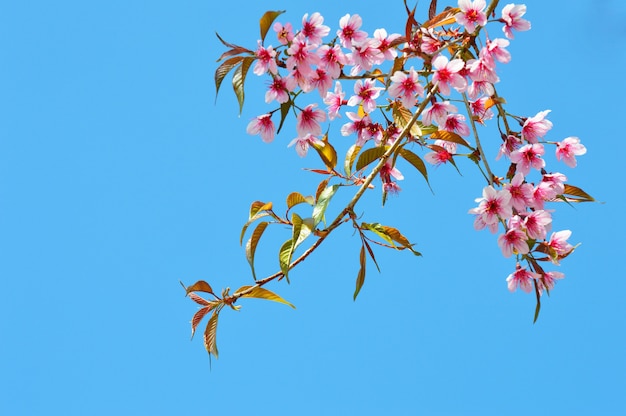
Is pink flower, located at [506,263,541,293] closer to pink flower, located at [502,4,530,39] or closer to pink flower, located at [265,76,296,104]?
pink flower, located at [502,4,530,39]

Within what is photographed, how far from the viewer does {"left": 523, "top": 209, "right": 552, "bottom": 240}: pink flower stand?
1200 millimetres

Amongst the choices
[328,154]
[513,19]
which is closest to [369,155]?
[328,154]

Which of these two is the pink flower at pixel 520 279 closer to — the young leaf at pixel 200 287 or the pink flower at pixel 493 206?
the pink flower at pixel 493 206

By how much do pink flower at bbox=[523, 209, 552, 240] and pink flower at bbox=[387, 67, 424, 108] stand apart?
0.94ft

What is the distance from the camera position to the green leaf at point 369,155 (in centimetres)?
120

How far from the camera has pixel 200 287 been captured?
1.17 m

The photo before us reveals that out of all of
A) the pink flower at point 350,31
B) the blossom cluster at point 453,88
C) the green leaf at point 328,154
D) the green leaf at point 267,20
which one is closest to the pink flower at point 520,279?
the blossom cluster at point 453,88

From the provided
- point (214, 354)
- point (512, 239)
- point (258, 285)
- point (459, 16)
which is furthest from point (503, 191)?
point (214, 354)

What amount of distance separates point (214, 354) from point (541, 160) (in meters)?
0.66

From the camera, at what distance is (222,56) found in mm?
1160

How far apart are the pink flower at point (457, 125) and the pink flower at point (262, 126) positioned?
38 centimetres

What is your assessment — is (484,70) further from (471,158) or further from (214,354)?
(214,354)

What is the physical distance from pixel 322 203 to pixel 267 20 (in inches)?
12.1

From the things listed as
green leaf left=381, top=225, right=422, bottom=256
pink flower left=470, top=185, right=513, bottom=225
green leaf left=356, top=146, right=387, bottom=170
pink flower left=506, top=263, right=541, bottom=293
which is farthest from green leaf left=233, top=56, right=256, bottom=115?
pink flower left=506, top=263, right=541, bottom=293
